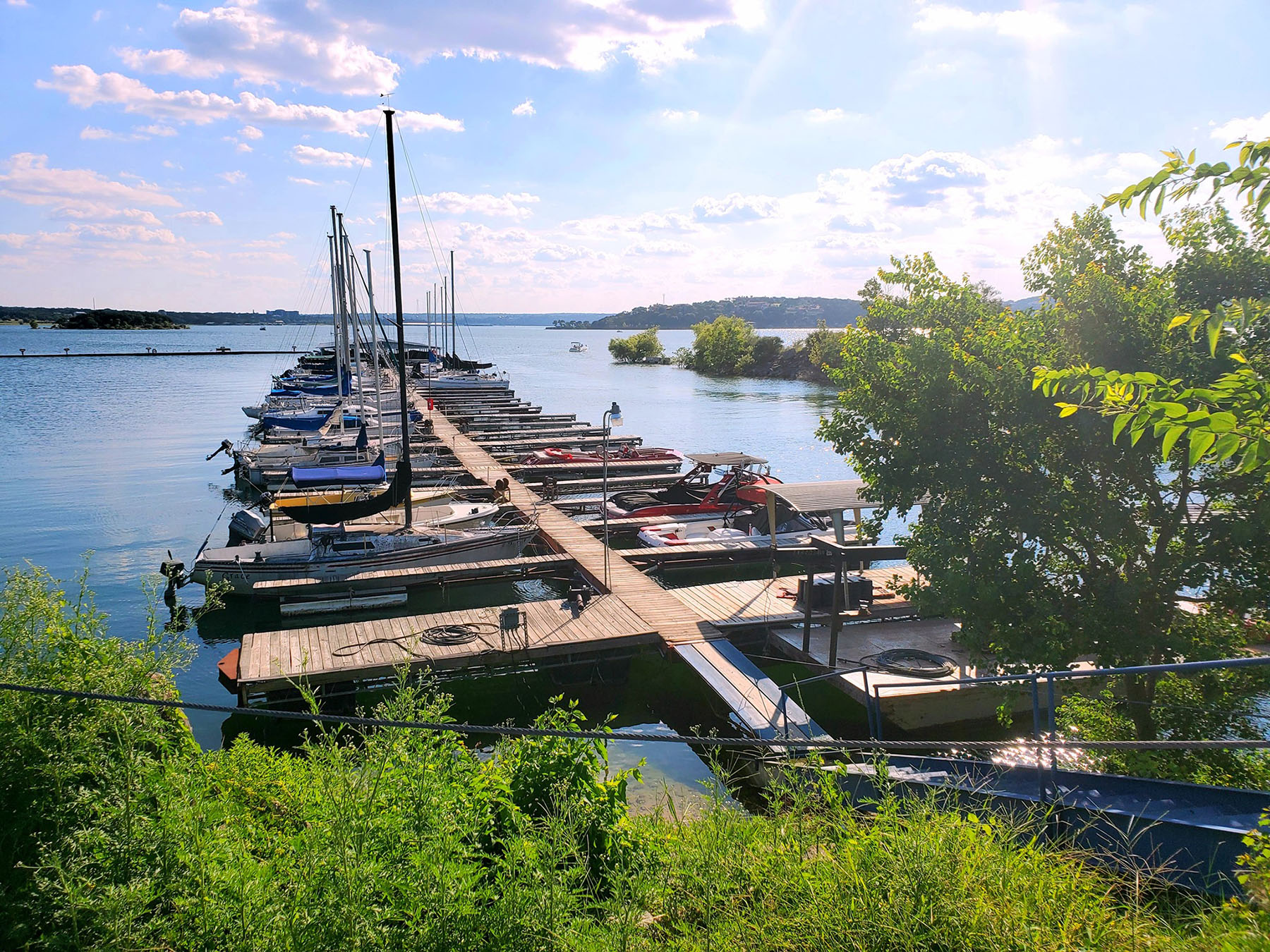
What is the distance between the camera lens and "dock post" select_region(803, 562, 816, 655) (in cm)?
1468

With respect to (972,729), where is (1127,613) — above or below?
above

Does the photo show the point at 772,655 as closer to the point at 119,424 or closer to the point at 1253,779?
the point at 1253,779

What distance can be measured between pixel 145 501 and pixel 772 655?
87.8 ft

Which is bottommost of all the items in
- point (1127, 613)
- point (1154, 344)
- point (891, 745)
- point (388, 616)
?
point (388, 616)

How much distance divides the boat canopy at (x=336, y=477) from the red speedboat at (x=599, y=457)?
31.6ft

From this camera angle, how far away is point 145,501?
3105cm

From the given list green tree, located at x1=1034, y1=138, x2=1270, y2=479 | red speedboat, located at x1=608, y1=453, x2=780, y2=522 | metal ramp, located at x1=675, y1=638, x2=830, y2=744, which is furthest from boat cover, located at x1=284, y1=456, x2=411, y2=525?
green tree, located at x1=1034, y1=138, x2=1270, y2=479

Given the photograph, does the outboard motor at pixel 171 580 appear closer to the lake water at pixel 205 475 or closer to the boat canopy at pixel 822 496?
the lake water at pixel 205 475

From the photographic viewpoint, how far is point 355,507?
20.0 metres

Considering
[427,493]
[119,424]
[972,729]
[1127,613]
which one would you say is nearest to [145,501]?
[427,493]

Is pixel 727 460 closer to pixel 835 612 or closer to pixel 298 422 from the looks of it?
pixel 835 612

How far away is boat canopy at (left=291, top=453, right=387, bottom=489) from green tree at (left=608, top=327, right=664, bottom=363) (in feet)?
334

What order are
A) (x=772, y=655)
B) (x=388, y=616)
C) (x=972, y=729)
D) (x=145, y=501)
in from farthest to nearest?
1. (x=145, y=501)
2. (x=388, y=616)
3. (x=772, y=655)
4. (x=972, y=729)

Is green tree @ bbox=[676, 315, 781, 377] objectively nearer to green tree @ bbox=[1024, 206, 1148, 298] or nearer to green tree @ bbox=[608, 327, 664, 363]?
green tree @ bbox=[608, 327, 664, 363]
